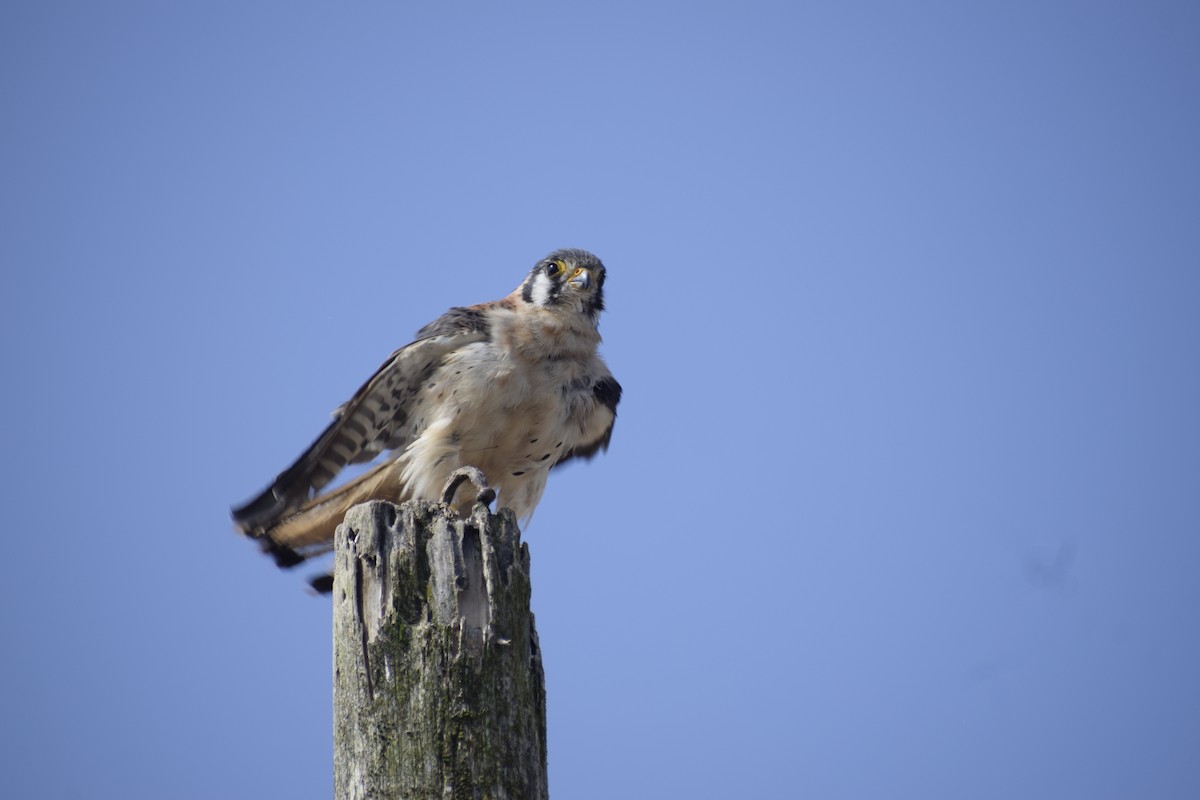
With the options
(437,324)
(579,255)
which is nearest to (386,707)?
(437,324)

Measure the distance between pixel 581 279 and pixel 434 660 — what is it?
363cm

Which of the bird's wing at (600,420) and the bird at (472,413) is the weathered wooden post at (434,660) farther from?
the bird's wing at (600,420)

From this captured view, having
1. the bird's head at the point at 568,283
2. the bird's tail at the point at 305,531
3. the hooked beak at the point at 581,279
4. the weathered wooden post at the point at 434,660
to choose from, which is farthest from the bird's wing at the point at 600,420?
the weathered wooden post at the point at 434,660

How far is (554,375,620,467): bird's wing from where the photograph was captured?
18.5 feet

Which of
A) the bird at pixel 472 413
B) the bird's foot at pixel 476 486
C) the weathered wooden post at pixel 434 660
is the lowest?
the weathered wooden post at pixel 434 660

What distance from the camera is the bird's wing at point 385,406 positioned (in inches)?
208

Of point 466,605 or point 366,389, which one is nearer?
point 466,605

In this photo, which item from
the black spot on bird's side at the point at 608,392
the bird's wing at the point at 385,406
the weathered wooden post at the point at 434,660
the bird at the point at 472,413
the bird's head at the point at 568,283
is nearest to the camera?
the weathered wooden post at the point at 434,660

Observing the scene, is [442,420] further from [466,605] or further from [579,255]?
[466,605]

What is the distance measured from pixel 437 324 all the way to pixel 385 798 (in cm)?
324

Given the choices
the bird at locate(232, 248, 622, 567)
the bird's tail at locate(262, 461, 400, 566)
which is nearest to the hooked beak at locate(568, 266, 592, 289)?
the bird at locate(232, 248, 622, 567)

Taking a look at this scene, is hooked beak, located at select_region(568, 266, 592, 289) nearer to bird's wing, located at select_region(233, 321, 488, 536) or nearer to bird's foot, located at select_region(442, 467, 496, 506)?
bird's wing, located at select_region(233, 321, 488, 536)

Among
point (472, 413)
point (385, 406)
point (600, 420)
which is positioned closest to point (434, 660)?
point (472, 413)

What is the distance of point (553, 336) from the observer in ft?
18.5
